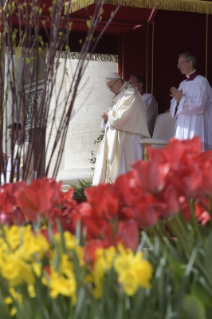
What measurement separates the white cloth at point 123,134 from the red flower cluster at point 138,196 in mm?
7914

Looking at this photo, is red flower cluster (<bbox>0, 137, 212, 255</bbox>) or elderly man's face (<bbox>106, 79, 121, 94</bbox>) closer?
red flower cluster (<bbox>0, 137, 212, 255</bbox>)

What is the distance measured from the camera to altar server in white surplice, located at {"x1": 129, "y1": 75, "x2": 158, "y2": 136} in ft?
35.0

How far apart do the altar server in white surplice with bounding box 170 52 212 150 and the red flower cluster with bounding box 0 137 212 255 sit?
731 centimetres

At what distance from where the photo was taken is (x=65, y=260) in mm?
1312

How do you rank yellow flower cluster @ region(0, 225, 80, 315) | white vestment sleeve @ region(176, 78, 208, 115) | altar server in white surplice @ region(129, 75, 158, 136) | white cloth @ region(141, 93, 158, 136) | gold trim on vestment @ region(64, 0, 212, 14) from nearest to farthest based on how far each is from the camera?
yellow flower cluster @ region(0, 225, 80, 315), gold trim on vestment @ region(64, 0, 212, 14), white vestment sleeve @ region(176, 78, 208, 115), altar server in white surplice @ region(129, 75, 158, 136), white cloth @ region(141, 93, 158, 136)

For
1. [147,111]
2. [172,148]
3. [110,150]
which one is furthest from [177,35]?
[172,148]

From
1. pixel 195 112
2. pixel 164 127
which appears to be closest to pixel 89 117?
pixel 164 127

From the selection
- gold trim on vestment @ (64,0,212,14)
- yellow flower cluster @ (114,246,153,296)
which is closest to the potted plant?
gold trim on vestment @ (64,0,212,14)

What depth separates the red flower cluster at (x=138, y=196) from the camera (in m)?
1.38

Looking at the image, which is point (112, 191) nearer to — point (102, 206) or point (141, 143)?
point (102, 206)

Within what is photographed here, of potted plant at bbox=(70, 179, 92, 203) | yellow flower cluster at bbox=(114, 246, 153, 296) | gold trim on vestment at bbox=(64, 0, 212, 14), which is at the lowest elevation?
potted plant at bbox=(70, 179, 92, 203)

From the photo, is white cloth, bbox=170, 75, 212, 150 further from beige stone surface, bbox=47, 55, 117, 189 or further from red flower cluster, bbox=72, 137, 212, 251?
red flower cluster, bbox=72, 137, 212, 251

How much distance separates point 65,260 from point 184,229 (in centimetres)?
34

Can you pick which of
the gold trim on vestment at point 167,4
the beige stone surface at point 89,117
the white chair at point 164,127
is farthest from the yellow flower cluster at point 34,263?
the beige stone surface at point 89,117
